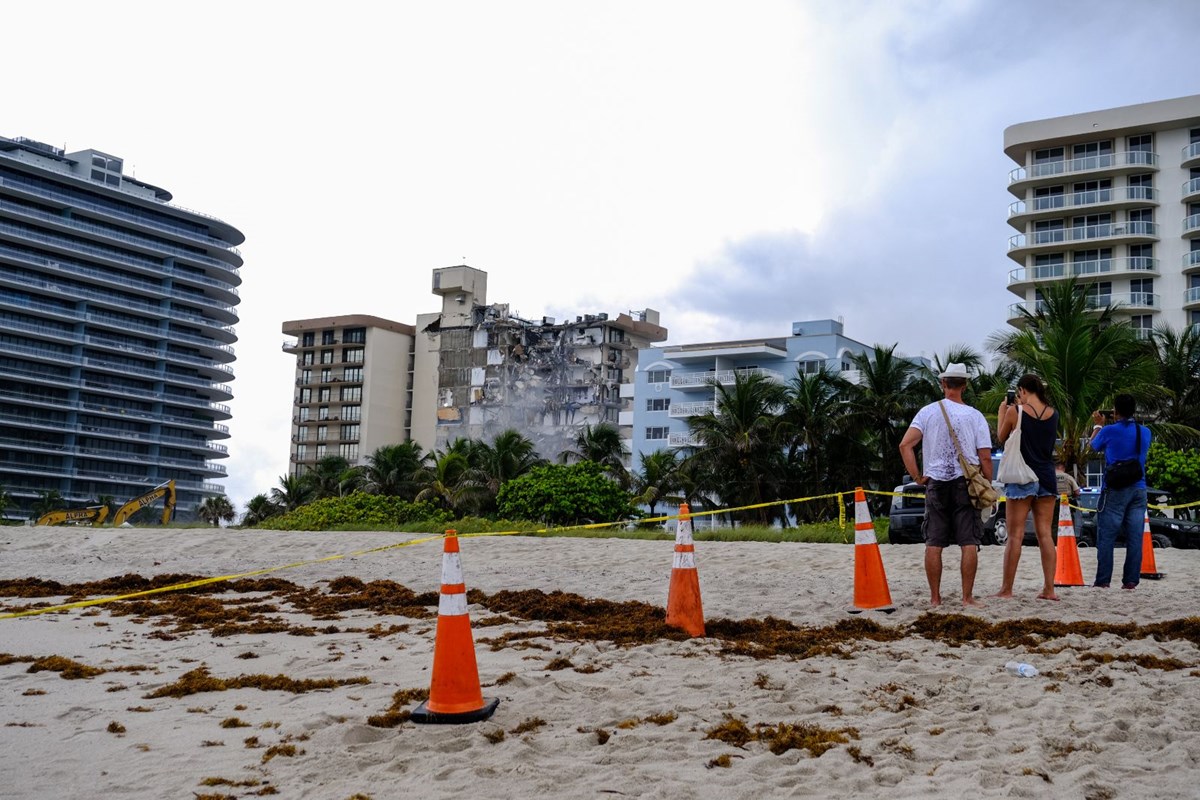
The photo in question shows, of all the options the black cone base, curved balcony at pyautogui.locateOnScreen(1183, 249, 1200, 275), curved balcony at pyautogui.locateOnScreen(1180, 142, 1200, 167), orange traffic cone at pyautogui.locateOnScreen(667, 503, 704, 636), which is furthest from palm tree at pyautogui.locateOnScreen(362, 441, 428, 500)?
the black cone base

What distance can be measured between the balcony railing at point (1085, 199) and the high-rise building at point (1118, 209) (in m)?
0.07

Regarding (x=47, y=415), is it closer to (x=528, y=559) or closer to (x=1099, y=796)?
(x=528, y=559)

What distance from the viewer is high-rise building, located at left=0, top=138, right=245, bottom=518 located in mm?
100938

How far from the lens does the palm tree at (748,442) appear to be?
148 ft

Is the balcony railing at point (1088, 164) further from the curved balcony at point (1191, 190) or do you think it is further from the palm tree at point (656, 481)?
the palm tree at point (656, 481)

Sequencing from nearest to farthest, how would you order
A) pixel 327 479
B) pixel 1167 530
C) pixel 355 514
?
pixel 1167 530 < pixel 355 514 < pixel 327 479

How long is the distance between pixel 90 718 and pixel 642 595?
583cm

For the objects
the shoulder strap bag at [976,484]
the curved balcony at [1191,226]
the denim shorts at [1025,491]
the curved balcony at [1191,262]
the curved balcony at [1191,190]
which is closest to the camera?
the shoulder strap bag at [976,484]

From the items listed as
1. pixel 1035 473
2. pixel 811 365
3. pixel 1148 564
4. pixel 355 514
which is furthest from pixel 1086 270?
pixel 1035 473

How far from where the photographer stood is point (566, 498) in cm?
2848

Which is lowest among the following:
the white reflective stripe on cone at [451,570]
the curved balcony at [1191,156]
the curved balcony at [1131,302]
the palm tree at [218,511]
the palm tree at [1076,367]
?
the palm tree at [218,511]

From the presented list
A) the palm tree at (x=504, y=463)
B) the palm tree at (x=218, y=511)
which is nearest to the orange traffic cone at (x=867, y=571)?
the palm tree at (x=504, y=463)

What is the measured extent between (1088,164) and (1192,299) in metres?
11.0

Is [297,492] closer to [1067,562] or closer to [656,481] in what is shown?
[656,481]
